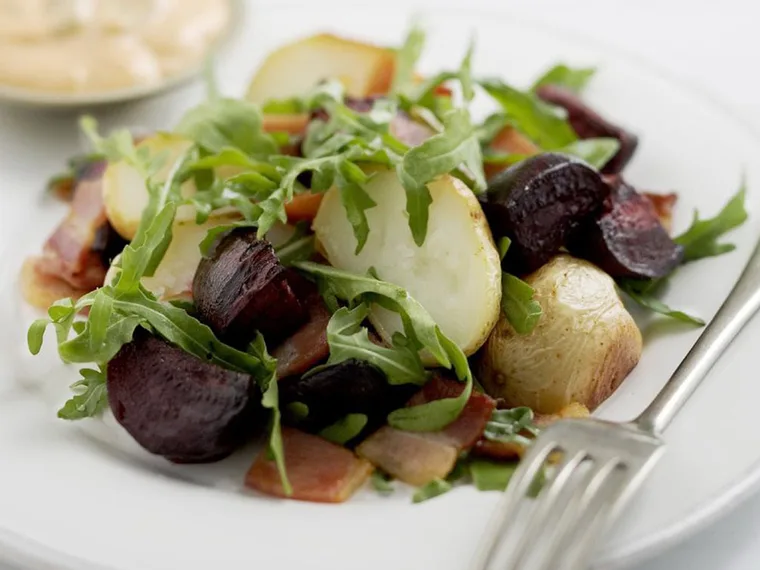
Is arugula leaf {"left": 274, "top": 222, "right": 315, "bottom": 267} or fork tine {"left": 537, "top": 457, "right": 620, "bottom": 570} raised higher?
fork tine {"left": 537, "top": 457, "right": 620, "bottom": 570}

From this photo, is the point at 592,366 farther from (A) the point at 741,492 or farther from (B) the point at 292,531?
(B) the point at 292,531

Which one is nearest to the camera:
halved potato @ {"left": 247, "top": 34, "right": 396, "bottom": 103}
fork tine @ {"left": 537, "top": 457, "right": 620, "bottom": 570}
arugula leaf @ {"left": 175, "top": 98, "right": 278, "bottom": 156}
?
fork tine @ {"left": 537, "top": 457, "right": 620, "bottom": 570}

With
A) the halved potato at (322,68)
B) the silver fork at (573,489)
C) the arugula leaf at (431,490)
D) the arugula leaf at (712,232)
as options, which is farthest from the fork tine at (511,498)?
the halved potato at (322,68)

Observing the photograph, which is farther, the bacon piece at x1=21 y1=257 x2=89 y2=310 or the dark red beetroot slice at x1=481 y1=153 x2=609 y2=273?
the bacon piece at x1=21 y1=257 x2=89 y2=310

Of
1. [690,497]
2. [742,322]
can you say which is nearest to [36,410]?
[690,497]

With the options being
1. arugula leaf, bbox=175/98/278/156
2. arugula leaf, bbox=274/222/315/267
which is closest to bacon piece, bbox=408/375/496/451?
arugula leaf, bbox=274/222/315/267

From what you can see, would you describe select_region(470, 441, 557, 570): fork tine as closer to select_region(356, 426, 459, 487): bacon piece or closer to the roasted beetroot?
select_region(356, 426, 459, 487): bacon piece
